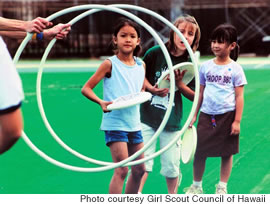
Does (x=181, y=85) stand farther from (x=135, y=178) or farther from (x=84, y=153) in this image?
(x=84, y=153)

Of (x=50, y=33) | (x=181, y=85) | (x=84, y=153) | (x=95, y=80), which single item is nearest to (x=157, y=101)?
(x=181, y=85)

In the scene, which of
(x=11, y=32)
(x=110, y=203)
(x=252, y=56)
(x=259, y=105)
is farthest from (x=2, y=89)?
(x=252, y=56)

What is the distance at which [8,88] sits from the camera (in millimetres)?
2459

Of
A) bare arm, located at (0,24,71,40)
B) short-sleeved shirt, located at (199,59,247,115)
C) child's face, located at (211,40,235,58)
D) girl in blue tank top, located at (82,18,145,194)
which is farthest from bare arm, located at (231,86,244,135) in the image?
bare arm, located at (0,24,71,40)

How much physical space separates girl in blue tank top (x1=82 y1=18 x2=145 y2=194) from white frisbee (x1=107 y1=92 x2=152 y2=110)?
0.25 ft

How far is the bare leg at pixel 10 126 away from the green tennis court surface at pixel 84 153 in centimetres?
185

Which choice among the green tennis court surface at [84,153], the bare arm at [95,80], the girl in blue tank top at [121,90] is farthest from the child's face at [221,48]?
the green tennis court surface at [84,153]

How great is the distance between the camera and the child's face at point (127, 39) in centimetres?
367

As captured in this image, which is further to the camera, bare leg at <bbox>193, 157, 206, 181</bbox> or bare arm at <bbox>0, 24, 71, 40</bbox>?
bare leg at <bbox>193, 157, 206, 181</bbox>

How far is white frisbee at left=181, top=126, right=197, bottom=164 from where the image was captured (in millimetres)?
3932

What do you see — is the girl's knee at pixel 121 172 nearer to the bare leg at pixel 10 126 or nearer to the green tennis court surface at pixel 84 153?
the green tennis court surface at pixel 84 153

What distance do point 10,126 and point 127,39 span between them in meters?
1.41

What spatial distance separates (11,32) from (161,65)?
1.18 meters

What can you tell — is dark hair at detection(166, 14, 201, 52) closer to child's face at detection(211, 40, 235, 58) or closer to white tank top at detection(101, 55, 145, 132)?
child's face at detection(211, 40, 235, 58)
